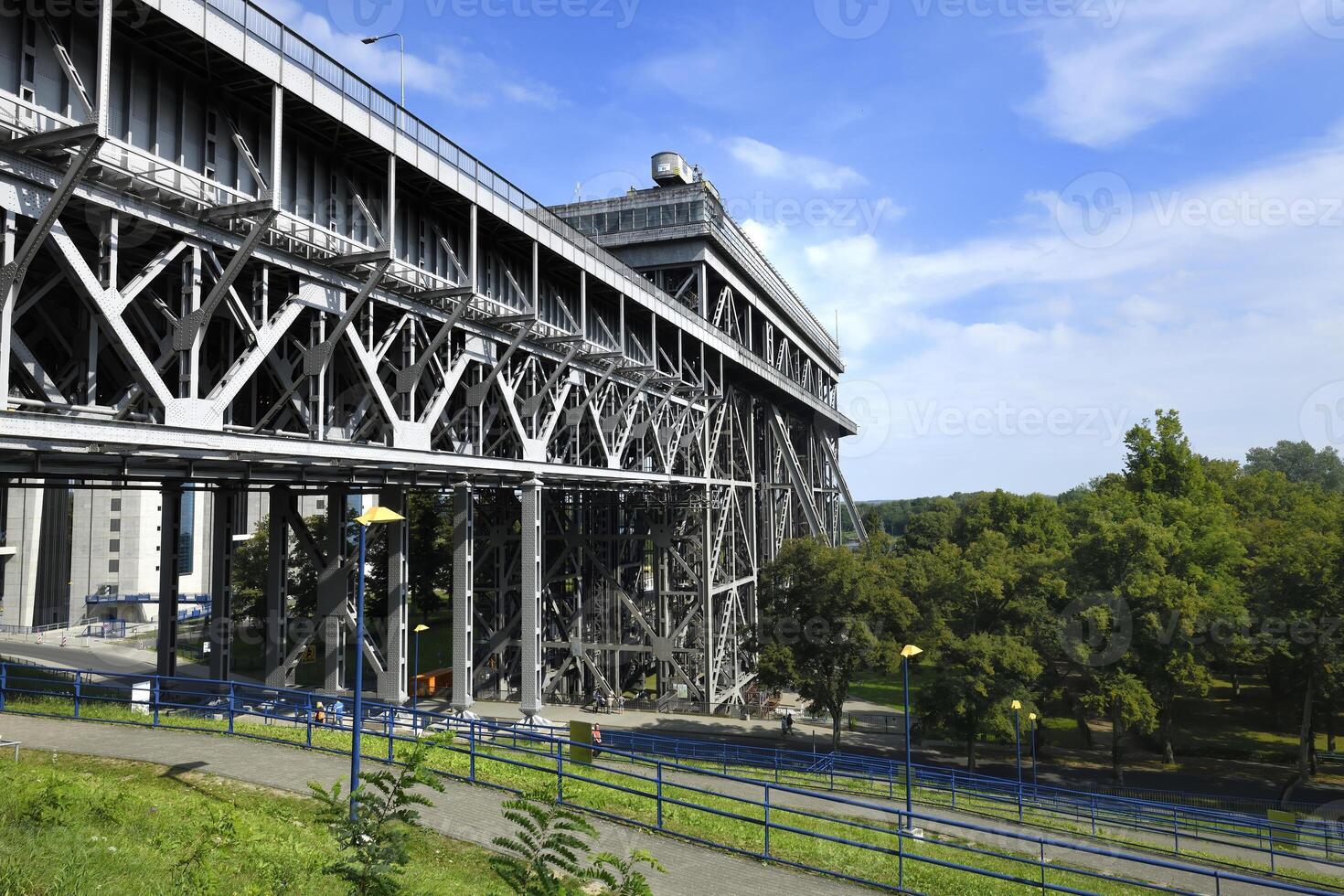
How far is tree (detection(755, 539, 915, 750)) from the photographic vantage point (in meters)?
31.1

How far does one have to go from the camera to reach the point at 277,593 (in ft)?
67.3

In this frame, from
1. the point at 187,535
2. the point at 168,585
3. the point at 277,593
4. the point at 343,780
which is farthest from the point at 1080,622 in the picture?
the point at 187,535

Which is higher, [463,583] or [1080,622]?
[463,583]

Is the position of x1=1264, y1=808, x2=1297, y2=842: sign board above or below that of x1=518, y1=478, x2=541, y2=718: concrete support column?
below

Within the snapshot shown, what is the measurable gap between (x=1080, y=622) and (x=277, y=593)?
92.3 ft

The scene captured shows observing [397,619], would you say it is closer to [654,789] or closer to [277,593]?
[277,593]

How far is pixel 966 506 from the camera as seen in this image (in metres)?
67.9

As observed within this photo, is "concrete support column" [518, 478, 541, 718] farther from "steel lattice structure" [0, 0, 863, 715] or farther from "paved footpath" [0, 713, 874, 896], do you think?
"paved footpath" [0, 713, 874, 896]

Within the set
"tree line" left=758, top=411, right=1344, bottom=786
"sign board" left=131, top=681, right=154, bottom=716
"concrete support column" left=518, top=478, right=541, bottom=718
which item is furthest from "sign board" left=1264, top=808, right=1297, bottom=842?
"sign board" left=131, top=681, right=154, bottom=716

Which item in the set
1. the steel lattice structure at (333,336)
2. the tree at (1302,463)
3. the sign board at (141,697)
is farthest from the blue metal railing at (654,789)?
the tree at (1302,463)

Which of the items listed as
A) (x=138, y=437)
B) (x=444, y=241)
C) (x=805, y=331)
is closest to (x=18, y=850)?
(x=138, y=437)

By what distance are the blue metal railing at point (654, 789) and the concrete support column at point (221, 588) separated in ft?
2.63

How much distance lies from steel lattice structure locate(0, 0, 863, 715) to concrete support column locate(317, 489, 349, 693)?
91mm

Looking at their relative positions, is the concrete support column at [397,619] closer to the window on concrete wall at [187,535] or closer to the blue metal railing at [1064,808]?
the blue metal railing at [1064,808]
